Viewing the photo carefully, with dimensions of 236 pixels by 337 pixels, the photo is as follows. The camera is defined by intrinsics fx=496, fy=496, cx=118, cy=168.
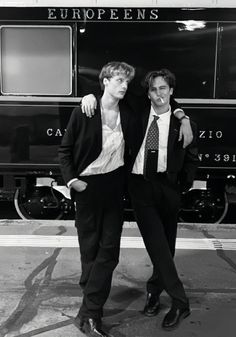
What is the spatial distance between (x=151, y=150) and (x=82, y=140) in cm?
47

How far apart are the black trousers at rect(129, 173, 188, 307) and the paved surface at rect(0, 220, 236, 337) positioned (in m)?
0.32

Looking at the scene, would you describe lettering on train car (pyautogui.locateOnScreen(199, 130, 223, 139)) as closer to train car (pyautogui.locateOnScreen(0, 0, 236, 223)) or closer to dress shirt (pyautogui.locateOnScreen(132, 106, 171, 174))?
train car (pyautogui.locateOnScreen(0, 0, 236, 223))

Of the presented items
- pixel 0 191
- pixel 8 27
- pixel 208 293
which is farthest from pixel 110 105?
pixel 0 191

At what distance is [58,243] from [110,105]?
2232 millimetres

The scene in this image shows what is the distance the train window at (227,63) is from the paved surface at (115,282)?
5.47ft

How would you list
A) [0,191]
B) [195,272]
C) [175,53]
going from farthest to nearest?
1. [0,191]
2. [175,53]
3. [195,272]

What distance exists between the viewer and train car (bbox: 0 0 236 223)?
Result: 598 cm

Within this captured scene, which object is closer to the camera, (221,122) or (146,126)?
(146,126)

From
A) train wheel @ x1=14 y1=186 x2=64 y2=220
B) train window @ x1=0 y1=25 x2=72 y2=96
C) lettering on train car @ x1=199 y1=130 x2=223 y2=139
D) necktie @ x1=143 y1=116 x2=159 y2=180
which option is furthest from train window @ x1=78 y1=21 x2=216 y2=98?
necktie @ x1=143 y1=116 x2=159 y2=180

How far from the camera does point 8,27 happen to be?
6.07m

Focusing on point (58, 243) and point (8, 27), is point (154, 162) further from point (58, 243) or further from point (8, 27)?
point (8, 27)

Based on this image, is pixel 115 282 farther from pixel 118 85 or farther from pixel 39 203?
pixel 39 203

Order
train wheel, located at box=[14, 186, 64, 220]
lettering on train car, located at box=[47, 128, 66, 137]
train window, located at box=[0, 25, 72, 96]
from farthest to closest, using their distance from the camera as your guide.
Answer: train wheel, located at box=[14, 186, 64, 220], lettering on train car, located at box=[47, 128, 66, 137], train window, located at box=[0, 25, 72, 96]

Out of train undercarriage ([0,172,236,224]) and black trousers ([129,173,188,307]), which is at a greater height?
black trousers ([129,173,188,307])
